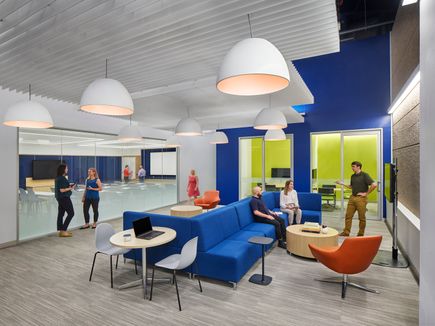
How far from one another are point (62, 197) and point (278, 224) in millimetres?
5370

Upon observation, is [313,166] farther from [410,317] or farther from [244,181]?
[410,317]

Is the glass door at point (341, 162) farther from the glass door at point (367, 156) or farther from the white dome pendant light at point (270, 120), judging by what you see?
the white dome pendant light at point (270, 120)

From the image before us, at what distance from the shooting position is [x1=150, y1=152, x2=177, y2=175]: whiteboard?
33.3 feet

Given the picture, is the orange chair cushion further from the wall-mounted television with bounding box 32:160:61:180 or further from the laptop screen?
the wall-mounted television with bounding box 32:160:61:180

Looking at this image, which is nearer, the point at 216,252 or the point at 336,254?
the point at 336,254

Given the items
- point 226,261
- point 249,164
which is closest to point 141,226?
point 226,261

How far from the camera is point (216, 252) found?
379cm

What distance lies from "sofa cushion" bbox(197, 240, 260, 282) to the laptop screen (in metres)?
0.91

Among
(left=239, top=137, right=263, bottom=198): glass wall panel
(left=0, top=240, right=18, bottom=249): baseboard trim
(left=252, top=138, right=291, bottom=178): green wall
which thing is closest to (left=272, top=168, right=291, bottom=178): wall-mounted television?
(left=252, top=138, right=291, bottom=178): green wall

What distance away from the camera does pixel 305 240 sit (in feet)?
15.1

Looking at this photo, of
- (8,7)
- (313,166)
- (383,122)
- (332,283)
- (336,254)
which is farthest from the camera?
(313,166)

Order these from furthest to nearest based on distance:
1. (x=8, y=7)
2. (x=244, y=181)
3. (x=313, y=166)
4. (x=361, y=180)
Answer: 1. (x=244, y=181)
2. (x=313, y=166)
3. (x=361, y=180)
4. (x=8, y=7)

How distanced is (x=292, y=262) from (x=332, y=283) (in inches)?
35.9

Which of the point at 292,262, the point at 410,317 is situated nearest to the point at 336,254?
the point at 410,317
